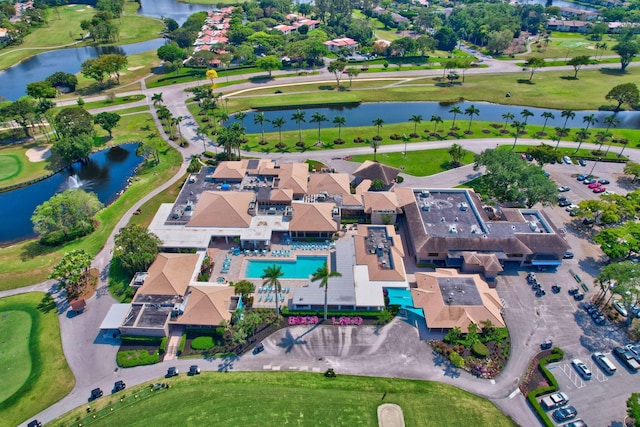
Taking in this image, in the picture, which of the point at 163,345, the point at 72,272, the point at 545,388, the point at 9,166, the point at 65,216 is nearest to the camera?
the point at 545,388

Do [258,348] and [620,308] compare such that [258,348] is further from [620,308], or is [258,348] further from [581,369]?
[620,308]

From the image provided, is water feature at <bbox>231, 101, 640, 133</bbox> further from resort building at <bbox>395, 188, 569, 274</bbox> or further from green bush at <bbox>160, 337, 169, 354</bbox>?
green bush at <bbox>160, 337, 169, 354</bbox>

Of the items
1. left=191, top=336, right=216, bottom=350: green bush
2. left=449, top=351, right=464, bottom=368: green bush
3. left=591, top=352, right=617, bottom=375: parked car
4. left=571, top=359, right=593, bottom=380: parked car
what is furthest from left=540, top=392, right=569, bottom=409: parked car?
left=191, top=336, right=216, bottom=350: green bush

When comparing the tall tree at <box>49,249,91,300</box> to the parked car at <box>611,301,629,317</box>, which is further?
the tall tree at <box>49,249,91,300</box>

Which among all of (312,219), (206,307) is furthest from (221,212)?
(206,307)

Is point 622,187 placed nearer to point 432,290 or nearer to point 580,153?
point 580,153

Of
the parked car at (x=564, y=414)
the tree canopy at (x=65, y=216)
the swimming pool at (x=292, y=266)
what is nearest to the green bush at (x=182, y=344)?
the swimming pool at (x=292, y=266)

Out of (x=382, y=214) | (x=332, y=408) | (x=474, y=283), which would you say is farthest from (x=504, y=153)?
(x=332, y=408)
